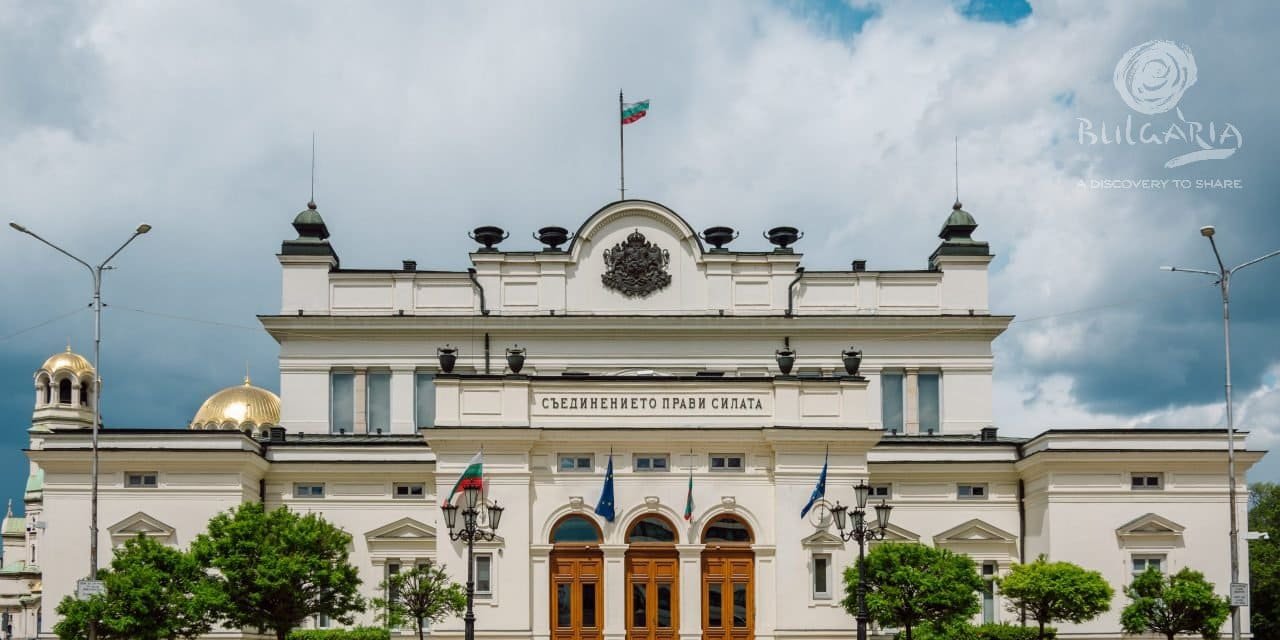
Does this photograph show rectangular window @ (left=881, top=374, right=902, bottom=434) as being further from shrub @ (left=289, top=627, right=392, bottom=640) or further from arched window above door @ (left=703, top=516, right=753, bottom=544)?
shrub @ (left=289, top=627, right=392, bottom=640)

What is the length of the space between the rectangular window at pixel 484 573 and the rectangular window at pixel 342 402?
50.6ft

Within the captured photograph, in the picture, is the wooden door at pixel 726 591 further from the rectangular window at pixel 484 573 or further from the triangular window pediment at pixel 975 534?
the triangular window pediment at pixel 975 534

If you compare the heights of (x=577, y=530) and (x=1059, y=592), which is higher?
(x=577, y=530)

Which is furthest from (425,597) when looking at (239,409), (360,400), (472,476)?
(239,409)

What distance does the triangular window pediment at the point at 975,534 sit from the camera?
189 ft

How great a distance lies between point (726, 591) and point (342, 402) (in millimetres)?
20962

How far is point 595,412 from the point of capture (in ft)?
164

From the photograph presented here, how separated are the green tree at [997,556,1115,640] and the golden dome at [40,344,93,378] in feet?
309

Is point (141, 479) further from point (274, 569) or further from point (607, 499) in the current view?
point (607, 499)

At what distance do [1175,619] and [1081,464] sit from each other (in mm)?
7146

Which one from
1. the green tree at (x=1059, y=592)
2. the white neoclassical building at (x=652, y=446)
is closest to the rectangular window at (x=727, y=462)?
the white neoclassical building at (x=652, y=446)

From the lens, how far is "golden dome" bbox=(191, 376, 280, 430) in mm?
105812

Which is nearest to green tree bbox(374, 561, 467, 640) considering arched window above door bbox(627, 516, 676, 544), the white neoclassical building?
the white neoclassical building

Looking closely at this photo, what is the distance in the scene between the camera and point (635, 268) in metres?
63.0
